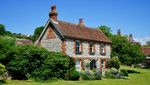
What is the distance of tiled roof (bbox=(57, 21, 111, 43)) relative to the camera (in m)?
41.2

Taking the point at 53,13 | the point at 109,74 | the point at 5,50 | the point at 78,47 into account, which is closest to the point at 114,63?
the point at 109,74

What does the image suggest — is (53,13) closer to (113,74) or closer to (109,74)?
(109,74)

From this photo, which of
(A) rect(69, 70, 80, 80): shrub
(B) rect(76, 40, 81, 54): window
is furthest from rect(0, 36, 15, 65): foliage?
(B) rect(76, 40, 81, 54): window

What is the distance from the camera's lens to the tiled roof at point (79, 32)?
41.2m

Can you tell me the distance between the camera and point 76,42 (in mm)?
42188

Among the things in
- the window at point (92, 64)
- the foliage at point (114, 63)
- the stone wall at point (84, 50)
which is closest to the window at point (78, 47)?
the stone wall at point (84, 50)

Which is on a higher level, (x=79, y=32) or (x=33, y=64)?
(x=79, y=32)

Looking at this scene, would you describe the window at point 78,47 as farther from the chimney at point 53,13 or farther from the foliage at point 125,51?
the foliage at point 125,51

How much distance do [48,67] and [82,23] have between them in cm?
1874

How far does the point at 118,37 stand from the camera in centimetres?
5825

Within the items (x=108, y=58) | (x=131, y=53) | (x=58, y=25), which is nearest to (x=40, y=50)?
(x=58, y=25)

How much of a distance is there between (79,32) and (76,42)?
3122mm

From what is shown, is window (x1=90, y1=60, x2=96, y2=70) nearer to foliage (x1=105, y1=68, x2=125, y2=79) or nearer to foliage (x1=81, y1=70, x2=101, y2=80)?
foliage (x1=105, y1=68, x2=125, y2=79)

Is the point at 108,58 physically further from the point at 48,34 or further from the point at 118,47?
the point at 48,34
